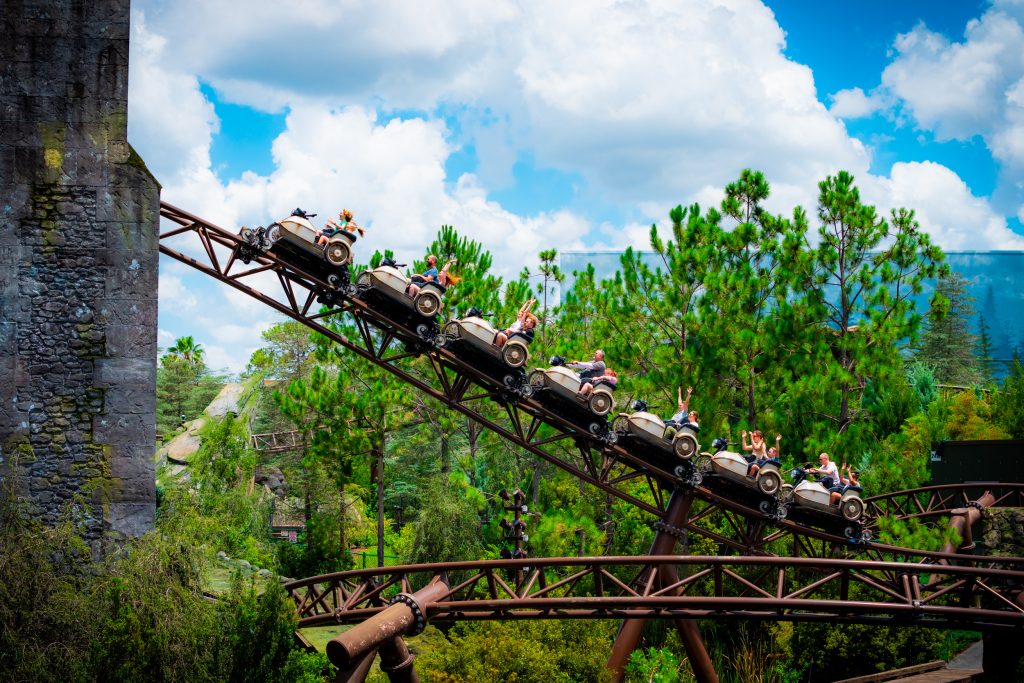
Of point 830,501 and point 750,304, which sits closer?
point 830,501

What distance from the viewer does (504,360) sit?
16.1 m

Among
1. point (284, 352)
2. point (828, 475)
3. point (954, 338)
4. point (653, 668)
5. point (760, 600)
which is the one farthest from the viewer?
point (954, 338)

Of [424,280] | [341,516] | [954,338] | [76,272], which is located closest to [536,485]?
[341,516]

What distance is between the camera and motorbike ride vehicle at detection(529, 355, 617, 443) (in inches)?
640

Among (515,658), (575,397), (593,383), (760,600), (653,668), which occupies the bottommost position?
(653,668)

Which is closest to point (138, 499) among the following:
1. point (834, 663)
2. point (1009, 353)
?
point (834, 663)

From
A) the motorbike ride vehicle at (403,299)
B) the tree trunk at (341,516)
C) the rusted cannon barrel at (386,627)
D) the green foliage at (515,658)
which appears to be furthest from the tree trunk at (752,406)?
the rusted cannon barrel at (386,627)

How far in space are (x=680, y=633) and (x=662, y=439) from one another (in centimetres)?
307

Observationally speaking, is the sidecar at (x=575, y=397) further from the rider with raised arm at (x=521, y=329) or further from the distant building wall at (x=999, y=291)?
the distant building wall at (x=999, y=291)

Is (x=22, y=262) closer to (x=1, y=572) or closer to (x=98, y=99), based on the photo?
(x=98, y=99)

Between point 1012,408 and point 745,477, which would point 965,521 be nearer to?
point 745,477

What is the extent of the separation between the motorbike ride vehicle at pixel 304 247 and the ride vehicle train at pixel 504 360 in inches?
0.6

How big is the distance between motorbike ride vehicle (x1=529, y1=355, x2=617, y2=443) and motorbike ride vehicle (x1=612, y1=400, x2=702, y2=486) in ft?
0.90

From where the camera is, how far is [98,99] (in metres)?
16.1
